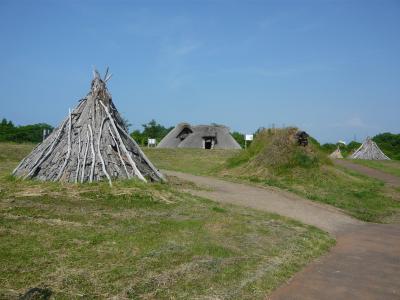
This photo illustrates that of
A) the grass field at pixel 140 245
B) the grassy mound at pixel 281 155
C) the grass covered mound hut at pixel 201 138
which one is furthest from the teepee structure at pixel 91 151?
the grass covered mound hut at pixel 201 138

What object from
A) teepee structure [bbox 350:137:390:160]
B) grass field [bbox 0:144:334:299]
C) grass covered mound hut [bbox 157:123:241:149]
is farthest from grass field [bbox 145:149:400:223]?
grass covered mound hut [bbox 157:123:241:149]

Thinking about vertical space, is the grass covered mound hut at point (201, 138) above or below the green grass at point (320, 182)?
above

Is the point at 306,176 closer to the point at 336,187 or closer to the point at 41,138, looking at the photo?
the point at 336,187

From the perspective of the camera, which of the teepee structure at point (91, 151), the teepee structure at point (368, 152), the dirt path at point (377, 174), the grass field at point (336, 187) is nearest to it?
the teepee structure at point (91, 151)

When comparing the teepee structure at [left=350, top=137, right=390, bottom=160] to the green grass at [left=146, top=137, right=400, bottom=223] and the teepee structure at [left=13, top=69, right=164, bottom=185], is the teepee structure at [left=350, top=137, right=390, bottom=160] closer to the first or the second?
the green grass at [left=146, top=137, right=400, bottom=223]

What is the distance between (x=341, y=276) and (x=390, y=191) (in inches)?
369

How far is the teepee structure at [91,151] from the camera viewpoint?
1141 centimetres

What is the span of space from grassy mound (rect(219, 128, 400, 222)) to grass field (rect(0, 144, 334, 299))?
3.97 m

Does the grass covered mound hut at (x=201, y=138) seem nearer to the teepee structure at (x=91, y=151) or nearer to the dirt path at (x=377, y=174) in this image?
the dirt path at (x=377, y=174)

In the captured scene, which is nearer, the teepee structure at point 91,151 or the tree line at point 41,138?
the teepee structure at point 91,151

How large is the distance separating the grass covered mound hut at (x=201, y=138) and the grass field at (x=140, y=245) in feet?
95.1

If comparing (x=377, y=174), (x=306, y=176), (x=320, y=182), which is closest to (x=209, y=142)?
(x=377, y=174)

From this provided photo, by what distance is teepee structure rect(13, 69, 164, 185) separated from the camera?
37.4 ft

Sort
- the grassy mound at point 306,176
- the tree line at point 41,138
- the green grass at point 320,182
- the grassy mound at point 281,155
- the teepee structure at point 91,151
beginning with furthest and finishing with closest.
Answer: the tree line at point 41,138 → the grassy mound at point 281,155 → the grassy mound at point 306,176 → the green grass at point 320,182 → the teepee structure at point 91,151
